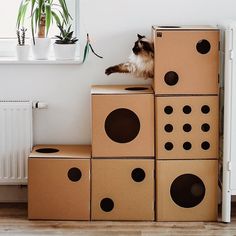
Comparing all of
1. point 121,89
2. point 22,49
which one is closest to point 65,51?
point 22,49

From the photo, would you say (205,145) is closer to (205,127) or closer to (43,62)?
Result: (205,127)

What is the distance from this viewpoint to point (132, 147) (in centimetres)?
333

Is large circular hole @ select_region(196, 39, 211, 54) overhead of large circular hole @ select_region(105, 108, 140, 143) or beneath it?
overhead

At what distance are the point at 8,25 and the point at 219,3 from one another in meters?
1.27

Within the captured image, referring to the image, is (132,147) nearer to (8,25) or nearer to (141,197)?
(141,197)

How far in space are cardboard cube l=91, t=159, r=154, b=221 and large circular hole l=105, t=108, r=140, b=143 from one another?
0.13 m

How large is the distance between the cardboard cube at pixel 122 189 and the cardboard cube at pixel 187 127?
0.48ft

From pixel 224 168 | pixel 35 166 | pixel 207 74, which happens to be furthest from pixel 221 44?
pixel 35 166

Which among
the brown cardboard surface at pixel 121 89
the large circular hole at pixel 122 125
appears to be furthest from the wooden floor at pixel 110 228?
the brown cardboard surface at pixel 121 89

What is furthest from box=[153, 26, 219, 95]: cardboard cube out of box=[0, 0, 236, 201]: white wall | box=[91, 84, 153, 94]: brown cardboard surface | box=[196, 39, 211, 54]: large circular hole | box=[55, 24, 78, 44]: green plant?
box=[55, 24, 78, 44]: green plant

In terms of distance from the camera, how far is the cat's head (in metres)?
3.36

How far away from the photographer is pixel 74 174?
338cm

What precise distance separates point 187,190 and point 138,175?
0.95 feet

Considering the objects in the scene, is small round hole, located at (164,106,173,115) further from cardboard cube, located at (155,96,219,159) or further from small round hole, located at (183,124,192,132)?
small round hole, located at (183,124,192,132)
